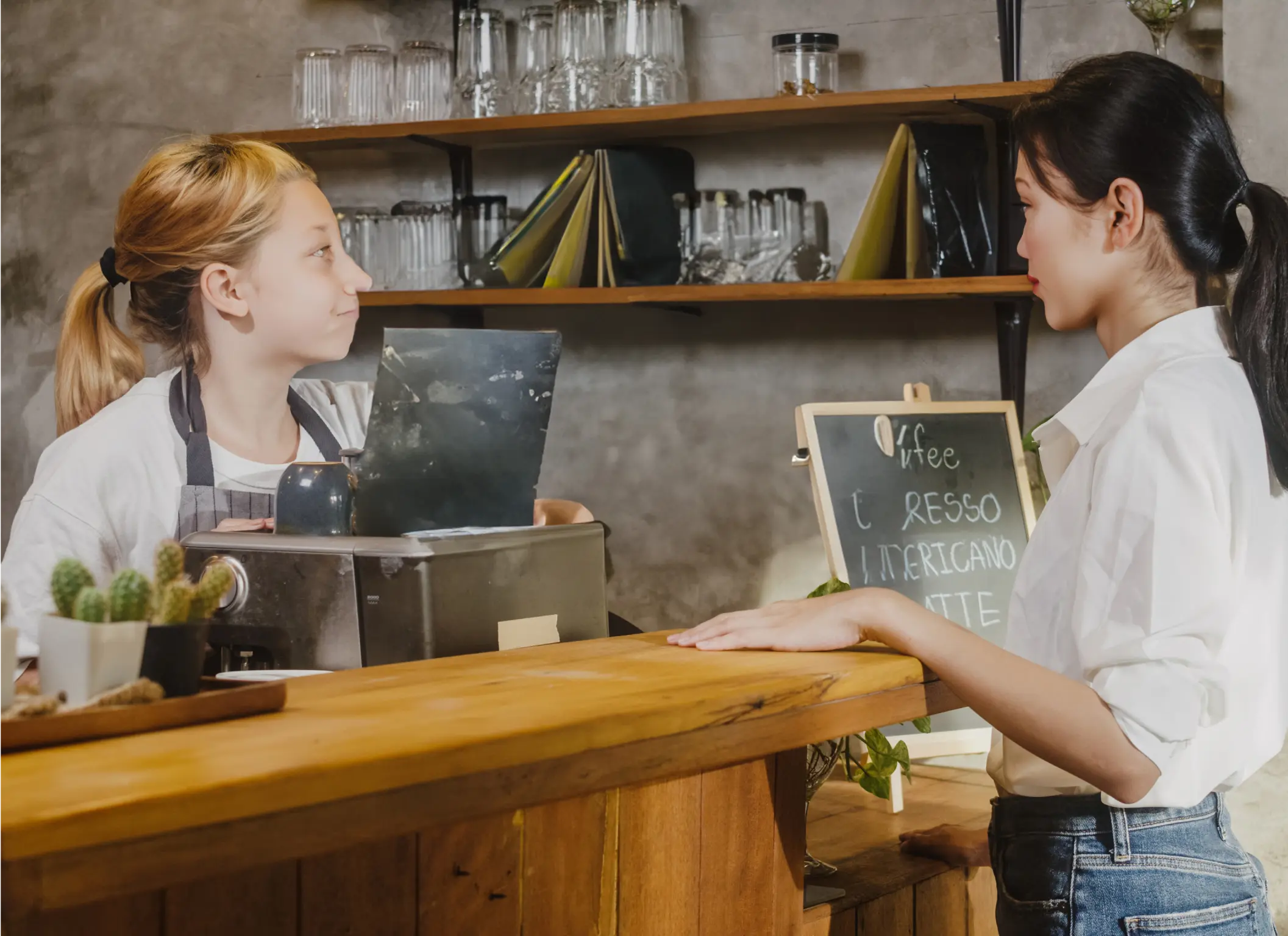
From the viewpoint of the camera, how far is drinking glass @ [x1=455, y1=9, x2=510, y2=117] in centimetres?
296

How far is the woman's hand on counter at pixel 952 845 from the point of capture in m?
1.67

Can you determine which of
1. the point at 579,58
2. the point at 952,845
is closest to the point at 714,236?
the point at 579,58

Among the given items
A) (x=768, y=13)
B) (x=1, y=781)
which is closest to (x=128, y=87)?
(x=768, y=13)

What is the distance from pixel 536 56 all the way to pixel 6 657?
7.59ft

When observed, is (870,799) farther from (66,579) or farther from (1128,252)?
(66,579)

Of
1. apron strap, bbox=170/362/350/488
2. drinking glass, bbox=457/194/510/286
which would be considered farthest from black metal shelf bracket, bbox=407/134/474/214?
apron strap, bbox=170/362/350/488

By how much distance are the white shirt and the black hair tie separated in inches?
58.1

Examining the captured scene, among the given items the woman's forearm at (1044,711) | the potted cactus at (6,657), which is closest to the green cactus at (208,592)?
the potted cactus at (6,657)

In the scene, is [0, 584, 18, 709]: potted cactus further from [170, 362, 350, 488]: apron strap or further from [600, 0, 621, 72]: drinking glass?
[600, 0, 621, 72]: drinking glass

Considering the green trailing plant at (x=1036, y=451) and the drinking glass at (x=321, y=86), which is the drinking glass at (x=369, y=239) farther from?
the green trailing plant at (x=1036, y=451)

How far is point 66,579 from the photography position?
852 millimetres

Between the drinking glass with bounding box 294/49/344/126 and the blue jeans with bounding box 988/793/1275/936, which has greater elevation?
the drinking glass with bounding box 294/49/344/126

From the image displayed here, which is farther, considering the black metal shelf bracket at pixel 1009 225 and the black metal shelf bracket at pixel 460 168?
the black metal shelf bracket at pixel 460 168

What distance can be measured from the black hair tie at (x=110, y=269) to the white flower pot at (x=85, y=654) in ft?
4.47
